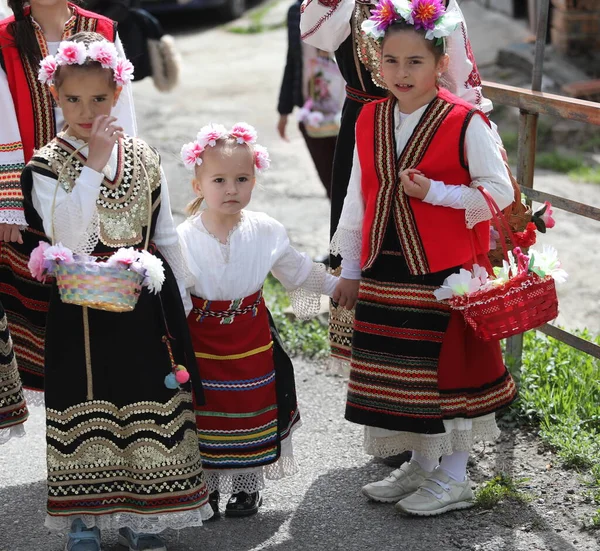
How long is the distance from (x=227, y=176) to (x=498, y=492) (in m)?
1.43

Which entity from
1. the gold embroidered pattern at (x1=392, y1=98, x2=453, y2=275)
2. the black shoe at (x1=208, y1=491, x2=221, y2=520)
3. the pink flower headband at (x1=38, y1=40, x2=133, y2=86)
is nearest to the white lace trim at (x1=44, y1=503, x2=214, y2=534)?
the black shoe at (x1=208, y1=491, x2=221, y2=520)

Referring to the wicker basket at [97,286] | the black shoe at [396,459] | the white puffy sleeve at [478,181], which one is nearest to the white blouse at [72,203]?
the wicker basket at [97,286]

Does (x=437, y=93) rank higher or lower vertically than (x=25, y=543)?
higher

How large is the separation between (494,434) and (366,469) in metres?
0.56

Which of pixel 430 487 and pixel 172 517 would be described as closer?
pixel 172 517

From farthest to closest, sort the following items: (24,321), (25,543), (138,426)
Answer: (24,321) → (25,543) → (138,426)

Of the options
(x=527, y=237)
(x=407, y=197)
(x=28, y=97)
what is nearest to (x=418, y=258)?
(x=407, y=197)

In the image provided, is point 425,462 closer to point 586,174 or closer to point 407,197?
point 407,197

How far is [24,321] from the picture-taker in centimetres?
362

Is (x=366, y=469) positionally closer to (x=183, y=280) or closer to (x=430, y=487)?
(x=430, y=487)

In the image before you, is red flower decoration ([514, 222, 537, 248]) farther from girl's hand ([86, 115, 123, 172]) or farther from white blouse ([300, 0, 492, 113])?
girl's hand ([86, 115, 123, 172])

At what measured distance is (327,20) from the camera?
3688mm

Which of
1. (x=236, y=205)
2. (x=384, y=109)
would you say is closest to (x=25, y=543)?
(x=236, y=205)

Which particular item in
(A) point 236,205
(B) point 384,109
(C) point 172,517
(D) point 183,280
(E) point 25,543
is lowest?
(E) point 25,543
